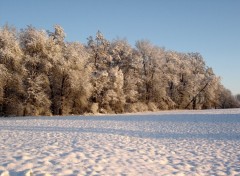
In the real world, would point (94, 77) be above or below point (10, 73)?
above

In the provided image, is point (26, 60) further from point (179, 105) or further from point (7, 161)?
point (179, 105)

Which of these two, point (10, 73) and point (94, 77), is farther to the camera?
point (94, 77)

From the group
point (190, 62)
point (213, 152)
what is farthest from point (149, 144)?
point (190, 62)

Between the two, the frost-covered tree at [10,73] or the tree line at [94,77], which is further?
the tree line at [94,77]

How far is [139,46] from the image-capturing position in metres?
60.9

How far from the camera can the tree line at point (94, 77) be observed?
36.9 metres

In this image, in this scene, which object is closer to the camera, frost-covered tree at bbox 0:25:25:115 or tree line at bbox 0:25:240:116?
frost-covered tree at bbox 0:25:25:115

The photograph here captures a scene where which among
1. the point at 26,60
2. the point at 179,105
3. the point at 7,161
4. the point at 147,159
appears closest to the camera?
the point at 7,161

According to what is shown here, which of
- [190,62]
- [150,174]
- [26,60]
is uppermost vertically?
[190,62]

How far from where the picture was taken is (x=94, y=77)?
48.0 meters

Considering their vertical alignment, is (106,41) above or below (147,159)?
above

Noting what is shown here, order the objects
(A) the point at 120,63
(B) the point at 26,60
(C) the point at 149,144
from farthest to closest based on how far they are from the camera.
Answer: (A) the point at 120,63
(B) the point at 26,60
(C) the point at 149,144

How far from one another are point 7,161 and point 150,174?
4836 mm

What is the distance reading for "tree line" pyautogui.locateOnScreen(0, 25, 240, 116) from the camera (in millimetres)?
36938
